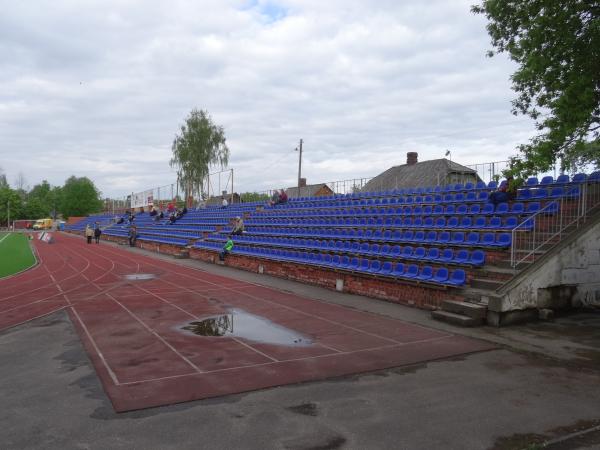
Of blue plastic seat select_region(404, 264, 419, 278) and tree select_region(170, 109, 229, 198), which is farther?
tree select_region(170, 109, 229, 198)

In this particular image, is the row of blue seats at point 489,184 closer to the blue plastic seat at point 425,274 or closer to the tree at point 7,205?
the blue plastic seat at point 425,274

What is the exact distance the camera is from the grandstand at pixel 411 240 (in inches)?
416

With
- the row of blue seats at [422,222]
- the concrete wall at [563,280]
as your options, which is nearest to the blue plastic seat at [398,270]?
the row of blue seats at [422,222]

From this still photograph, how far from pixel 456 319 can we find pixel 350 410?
4.99 metres

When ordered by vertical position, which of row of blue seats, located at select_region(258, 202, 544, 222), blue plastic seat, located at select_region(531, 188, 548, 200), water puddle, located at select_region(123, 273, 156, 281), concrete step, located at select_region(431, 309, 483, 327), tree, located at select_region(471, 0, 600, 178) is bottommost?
water puddle, located at select_region(123, 273, 156, 281)

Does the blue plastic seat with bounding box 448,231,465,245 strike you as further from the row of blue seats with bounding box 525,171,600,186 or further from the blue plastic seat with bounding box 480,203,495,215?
the row of blue seats with bounding box 525,171,600,186

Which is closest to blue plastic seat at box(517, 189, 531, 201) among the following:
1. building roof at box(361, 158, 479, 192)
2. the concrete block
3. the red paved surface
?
the concrete block

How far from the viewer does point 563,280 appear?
9617 mm

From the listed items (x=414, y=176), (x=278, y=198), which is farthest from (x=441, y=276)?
(x=414, y=176)

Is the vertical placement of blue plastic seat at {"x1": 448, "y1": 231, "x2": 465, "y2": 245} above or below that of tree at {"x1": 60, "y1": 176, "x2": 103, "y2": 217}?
below

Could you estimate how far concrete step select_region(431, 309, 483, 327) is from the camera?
8992 mm

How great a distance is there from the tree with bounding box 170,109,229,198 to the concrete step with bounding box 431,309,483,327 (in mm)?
45708

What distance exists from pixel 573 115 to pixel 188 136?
49.6 meters

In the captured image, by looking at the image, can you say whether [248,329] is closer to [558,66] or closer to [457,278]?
[457,278]
